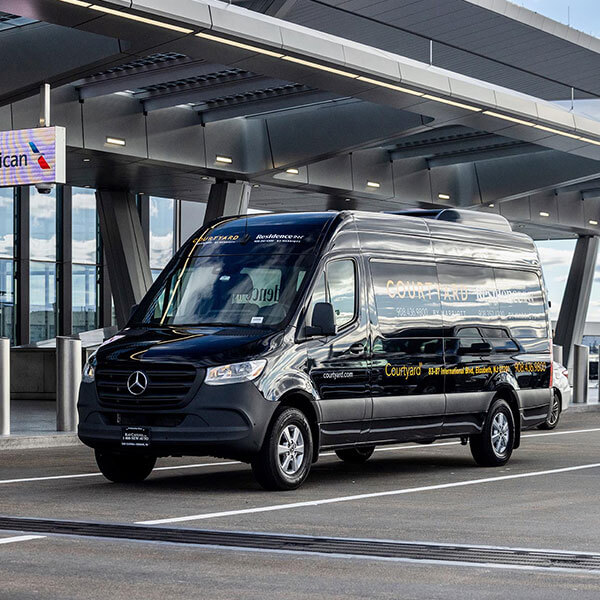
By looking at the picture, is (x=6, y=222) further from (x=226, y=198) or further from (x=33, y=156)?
(x=33, y=156)

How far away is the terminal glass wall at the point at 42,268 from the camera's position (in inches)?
1783

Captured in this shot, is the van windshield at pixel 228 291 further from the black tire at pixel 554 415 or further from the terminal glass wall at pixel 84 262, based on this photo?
the terminal glass wall at pixel 84 262

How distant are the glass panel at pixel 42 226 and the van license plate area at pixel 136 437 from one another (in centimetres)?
3444

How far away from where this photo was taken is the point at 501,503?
36.0 feet

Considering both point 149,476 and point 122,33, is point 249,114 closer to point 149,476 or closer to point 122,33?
point 122,33

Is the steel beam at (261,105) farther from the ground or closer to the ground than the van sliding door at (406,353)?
farther from the ground

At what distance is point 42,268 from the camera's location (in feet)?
150

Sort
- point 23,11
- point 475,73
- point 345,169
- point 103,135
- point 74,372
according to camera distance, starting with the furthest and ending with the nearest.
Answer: point 475,73
point 345,169
point 103,135
point 74,372
point 23,11

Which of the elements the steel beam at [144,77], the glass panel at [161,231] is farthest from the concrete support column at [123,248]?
the glass panel at [161,231]

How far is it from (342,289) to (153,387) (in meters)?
2.27

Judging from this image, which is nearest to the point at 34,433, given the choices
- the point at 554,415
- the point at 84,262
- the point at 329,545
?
the point at 554,415

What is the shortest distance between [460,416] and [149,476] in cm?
346

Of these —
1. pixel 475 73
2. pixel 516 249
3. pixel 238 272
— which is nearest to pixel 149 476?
pixel 238 272

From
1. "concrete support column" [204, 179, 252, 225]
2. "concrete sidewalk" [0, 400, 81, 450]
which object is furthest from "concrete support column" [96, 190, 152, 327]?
"concrete sidewalk" [0, 400, 81, 450]
